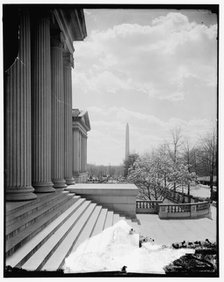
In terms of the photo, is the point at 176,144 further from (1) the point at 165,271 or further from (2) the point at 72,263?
(2) the point at 72,263

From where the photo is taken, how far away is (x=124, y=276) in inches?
259

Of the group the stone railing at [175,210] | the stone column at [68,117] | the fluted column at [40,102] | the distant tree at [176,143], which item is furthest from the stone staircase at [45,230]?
the stone column at [68,117]

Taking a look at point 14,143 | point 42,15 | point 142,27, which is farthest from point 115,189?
point 42,15

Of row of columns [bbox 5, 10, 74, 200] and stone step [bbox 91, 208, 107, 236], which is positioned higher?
row of columns [bbox 5, 10, 74, 200]

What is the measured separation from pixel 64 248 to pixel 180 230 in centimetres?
525

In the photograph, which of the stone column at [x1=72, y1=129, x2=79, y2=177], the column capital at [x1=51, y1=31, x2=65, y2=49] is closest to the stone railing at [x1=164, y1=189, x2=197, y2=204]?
the stone column at [x1=72, y1=129, x2=79, y2=177]

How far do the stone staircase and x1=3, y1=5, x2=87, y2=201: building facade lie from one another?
96cm

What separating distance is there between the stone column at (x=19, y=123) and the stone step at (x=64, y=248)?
2.21 metres

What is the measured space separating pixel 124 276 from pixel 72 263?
1.51m

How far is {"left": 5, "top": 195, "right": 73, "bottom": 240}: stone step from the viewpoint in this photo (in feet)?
21.6

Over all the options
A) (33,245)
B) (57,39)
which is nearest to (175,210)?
(33,245)

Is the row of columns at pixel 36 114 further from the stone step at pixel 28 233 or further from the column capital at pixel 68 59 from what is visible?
the stone step at pixel 28 233

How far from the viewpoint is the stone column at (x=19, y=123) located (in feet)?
28.1

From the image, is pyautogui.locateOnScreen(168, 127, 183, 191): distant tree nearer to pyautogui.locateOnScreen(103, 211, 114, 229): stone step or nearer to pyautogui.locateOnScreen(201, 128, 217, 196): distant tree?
pyautogui.locateOnScreen(201, 128, 217, 196): distant tree
